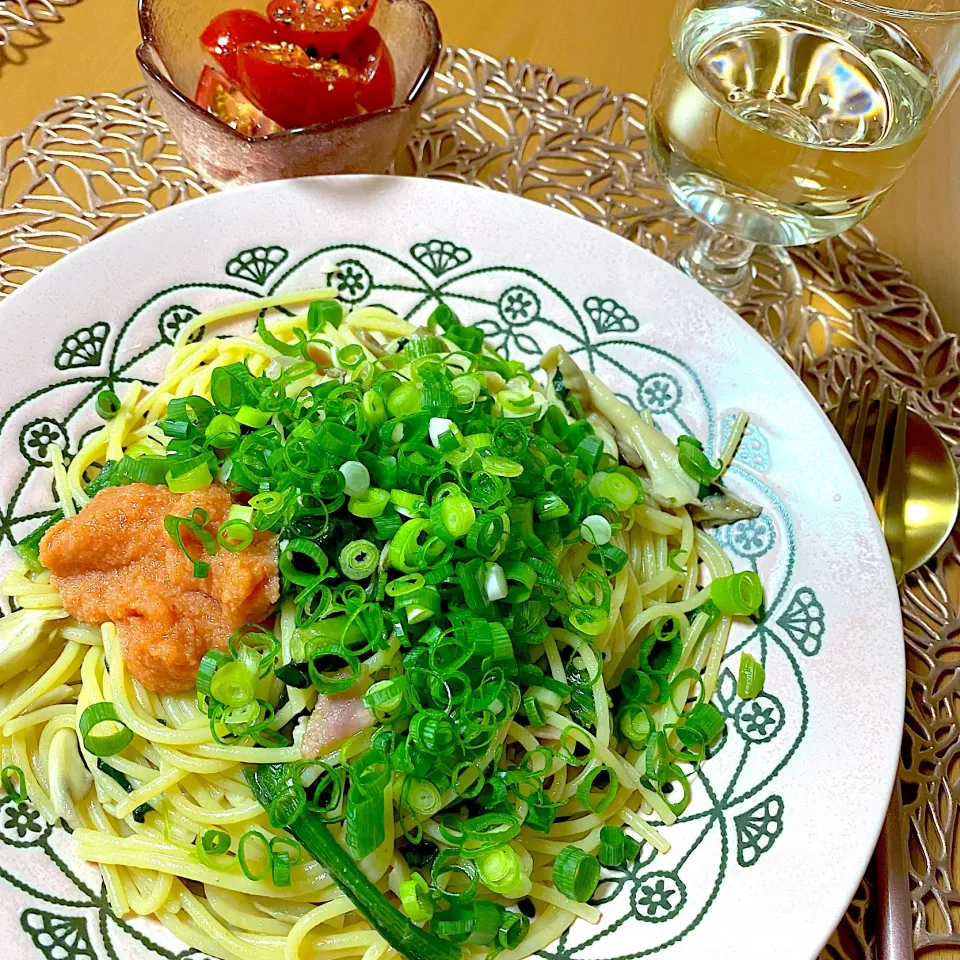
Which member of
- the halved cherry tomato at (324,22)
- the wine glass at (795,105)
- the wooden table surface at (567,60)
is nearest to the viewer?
the wine glass at (795,105)

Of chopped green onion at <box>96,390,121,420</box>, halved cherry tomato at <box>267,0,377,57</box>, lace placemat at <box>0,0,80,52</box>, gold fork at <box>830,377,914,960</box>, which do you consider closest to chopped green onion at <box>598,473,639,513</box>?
gold fork at <box>830,377,914,960</box>

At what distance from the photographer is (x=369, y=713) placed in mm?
2135

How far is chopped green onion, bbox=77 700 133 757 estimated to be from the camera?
2.17m

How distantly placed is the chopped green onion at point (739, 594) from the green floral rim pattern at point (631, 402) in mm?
53

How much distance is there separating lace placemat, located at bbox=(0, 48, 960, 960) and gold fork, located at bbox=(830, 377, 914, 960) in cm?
16

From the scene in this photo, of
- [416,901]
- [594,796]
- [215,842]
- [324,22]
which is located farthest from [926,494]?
[324,22]

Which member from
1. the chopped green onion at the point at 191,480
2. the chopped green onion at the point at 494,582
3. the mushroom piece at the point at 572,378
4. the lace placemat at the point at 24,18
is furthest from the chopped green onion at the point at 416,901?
the lace placemat at the point at 24,18

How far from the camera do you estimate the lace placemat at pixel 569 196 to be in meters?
3.24

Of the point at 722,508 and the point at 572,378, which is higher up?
the point at 572,378

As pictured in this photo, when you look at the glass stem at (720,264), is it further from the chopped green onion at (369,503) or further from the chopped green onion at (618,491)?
the chopped green onion at (369,503)

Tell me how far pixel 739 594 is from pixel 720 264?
1.58m

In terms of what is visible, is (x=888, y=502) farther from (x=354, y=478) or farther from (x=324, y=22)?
(x=324, y=22)

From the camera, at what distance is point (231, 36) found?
3.21 meters

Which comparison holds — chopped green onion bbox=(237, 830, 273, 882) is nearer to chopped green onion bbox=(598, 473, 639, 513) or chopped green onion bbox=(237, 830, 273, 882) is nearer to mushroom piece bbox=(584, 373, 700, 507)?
chopped green onion bbox=(598, 473, 639, 513)
